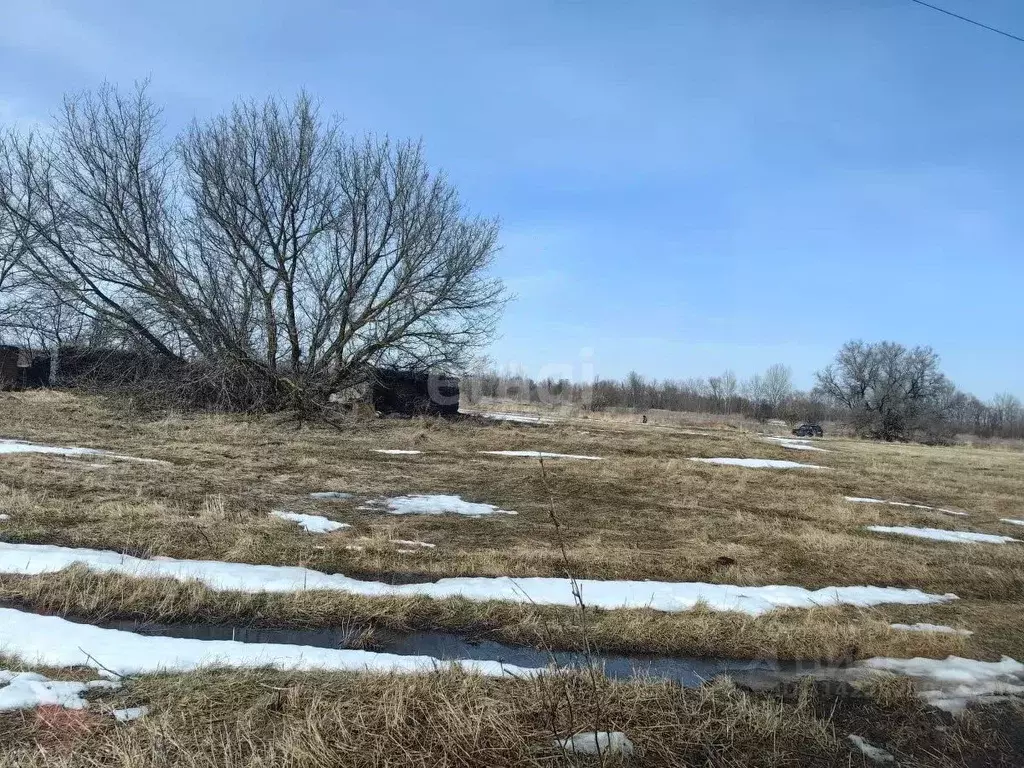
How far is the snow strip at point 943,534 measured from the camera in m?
8.94

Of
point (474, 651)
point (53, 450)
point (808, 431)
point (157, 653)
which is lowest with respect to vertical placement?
point (474, 651)

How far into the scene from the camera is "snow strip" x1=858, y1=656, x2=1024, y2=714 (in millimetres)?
3684

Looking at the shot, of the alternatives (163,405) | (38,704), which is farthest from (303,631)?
(163,405)

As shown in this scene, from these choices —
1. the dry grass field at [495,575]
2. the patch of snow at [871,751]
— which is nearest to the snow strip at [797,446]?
the dry grass field at [495,575]

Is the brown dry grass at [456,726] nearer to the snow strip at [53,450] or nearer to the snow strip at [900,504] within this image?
the snow strip at [53,450]

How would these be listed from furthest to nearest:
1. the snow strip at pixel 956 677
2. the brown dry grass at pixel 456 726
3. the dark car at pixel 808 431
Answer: the dark car at pixel 808 431 < the snow strip at pixel 956 677 < the brown dry grass at pixel 456 726

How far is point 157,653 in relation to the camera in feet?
12.1

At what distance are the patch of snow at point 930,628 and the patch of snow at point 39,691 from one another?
5.38 meters

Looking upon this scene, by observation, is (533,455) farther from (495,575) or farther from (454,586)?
(454,586)

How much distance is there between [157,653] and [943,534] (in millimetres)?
10021

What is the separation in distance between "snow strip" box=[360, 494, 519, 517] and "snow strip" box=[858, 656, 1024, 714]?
528 centimetres

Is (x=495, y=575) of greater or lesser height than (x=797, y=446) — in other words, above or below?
below

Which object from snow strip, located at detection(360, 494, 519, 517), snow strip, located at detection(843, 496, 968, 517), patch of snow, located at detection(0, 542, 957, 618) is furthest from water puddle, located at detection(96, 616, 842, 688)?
snow strip, located at detection(843, 496, 968, 517)

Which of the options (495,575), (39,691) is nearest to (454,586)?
(495,575)
